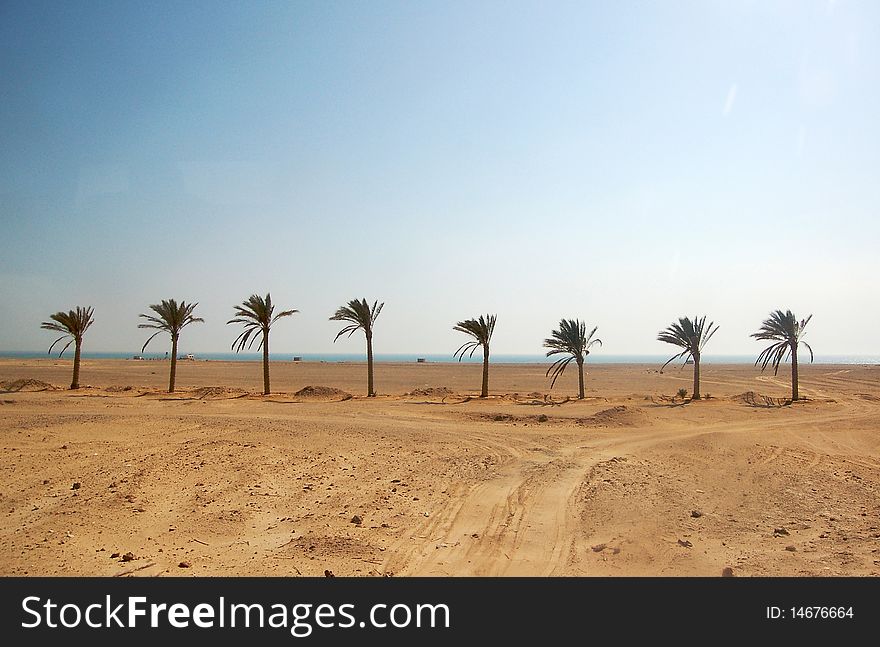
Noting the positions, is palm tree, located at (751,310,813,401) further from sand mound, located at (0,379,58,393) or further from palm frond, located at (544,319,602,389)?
sand mound, located at (0,379,58,393)

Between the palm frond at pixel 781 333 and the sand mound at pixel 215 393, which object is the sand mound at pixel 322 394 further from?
the palm frond at pixel 781 333

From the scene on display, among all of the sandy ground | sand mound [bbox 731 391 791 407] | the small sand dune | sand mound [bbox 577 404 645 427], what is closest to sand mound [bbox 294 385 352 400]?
the small sand dune

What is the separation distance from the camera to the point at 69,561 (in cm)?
627

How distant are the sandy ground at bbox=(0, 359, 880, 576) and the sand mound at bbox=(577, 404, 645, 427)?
14 cm

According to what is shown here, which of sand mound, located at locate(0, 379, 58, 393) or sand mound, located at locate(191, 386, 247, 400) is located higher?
sand mound, located at locate(0, 379, 58, 393)

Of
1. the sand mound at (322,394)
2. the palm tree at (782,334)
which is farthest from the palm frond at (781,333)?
the sand mound at (322,394)

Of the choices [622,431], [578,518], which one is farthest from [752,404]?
[578,518]

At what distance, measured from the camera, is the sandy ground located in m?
6.46

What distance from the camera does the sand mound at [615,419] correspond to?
58.2 ft

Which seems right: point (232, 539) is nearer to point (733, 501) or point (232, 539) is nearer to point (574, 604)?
point (574, 604)

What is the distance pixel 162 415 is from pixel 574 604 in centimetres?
1755

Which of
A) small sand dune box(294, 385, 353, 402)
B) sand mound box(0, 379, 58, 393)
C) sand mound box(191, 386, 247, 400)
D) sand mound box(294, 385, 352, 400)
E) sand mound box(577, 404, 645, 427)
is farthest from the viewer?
sand mound box(0, 379, 58, 393)

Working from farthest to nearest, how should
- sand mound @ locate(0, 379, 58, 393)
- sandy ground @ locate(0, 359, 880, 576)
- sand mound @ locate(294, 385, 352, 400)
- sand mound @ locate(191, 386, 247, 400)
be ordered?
sand mound @ locate(0, 379, 58, 393) → sand mound @ locate(191, 386, 247, 400) → sand mound @ locate(294, 385, 352, 400) → sandy ground @ locate(0, 359, 880, 576)

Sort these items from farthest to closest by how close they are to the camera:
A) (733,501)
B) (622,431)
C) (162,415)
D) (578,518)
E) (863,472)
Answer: (162,415) < (622,431) < (863,472) < (733,501) < (578,518)
